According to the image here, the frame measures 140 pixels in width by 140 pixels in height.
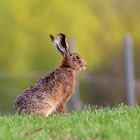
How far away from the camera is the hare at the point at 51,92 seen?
1062cm

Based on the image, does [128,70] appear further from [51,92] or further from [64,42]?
[51,92]

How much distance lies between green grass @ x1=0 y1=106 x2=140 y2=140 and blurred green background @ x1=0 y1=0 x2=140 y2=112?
1377 centimetres

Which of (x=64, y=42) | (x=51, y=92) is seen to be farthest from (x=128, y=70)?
(x=51, y=92)

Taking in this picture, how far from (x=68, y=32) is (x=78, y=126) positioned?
18.2 m

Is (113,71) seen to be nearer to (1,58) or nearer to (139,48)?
(139,48)

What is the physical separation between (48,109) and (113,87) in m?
12.0

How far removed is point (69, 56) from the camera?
39.5ft

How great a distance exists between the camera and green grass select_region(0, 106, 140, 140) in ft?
26.2

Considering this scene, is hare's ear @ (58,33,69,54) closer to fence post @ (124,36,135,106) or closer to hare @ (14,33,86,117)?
hare @ (14,33,86,117)

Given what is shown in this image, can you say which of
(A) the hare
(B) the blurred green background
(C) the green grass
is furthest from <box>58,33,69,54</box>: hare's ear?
(B) the blurred green background

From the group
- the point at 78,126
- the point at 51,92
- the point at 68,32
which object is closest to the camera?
the point at 78,126

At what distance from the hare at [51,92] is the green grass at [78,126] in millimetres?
565

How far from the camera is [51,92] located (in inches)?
430

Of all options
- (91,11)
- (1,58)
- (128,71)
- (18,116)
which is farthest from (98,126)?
(91,11)
